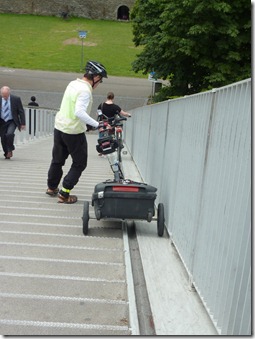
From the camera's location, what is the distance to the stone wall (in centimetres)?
7344

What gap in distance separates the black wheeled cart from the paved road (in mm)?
24583

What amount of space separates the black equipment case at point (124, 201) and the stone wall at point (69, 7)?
74.1m

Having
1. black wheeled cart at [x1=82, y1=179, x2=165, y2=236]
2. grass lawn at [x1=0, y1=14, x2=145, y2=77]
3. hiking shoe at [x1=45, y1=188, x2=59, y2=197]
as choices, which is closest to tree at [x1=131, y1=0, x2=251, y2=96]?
hiking shoe at [x1=45, y1=188, x2=59, y2=197]

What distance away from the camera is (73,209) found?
18.7ft

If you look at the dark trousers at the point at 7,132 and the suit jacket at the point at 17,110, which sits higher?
the suit jacket at the point at 17,110

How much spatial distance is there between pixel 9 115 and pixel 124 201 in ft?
20.0

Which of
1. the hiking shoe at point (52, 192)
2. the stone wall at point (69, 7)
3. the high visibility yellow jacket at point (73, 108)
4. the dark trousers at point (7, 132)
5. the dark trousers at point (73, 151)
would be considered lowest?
the hiking shoe at point (52, 192)

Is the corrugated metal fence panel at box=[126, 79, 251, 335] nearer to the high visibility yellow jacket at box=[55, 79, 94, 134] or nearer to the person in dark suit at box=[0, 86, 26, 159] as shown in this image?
the high visibility yellow jacket at box=[55, 79, 94, 134]

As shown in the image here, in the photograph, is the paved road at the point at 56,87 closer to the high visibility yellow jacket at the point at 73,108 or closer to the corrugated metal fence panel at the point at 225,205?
the high visibility yellow jacket at the point at 73,108

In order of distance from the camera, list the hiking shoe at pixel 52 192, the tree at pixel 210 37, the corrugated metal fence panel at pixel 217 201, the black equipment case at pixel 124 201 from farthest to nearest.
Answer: the tree at pixel 210 37
the hiking shoe at pixel 52 192
the black equipment case at pixel 124 201
the corrugated metal fence panel at pixel 217 201

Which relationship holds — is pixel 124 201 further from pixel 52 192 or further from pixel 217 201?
pixel 52 192

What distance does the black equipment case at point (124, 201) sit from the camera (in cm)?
455

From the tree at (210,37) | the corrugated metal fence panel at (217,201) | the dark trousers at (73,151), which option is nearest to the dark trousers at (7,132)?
the dark trousers at (73,151)

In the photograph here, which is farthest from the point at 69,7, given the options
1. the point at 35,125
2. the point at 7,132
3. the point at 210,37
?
the point at 7,132
